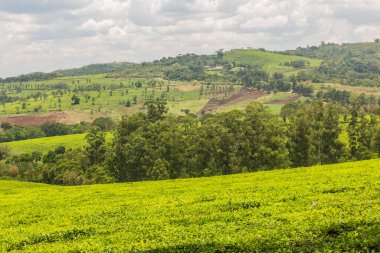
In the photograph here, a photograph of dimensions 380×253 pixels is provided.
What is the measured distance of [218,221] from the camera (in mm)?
24984

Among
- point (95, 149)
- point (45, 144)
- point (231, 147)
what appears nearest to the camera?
point (231, 147)

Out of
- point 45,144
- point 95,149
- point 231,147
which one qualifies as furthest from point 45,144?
point 231,147

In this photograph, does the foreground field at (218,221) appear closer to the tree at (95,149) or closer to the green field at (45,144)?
the tree at (95,149)

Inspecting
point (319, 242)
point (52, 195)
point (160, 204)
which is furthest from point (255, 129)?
point (319, 242)

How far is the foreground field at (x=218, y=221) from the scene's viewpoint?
63.1ft

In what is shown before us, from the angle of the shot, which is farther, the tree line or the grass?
the grass

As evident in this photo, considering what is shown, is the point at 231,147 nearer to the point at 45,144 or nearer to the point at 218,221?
the point at 218,221

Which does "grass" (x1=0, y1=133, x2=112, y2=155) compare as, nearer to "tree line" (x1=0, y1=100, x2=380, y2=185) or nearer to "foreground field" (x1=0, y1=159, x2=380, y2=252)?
"tree line" (x1=0, y1=100, x2=380, y2=185)

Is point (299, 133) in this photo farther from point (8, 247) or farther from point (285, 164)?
point (8, 247)

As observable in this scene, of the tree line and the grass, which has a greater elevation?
the tree line

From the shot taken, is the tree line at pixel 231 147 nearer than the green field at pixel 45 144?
Yes

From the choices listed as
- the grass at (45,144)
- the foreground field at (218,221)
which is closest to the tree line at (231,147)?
the foreground field at (218,221)

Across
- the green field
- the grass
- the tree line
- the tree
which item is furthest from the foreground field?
the green field

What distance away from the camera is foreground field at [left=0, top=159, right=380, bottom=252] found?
1922 cm
